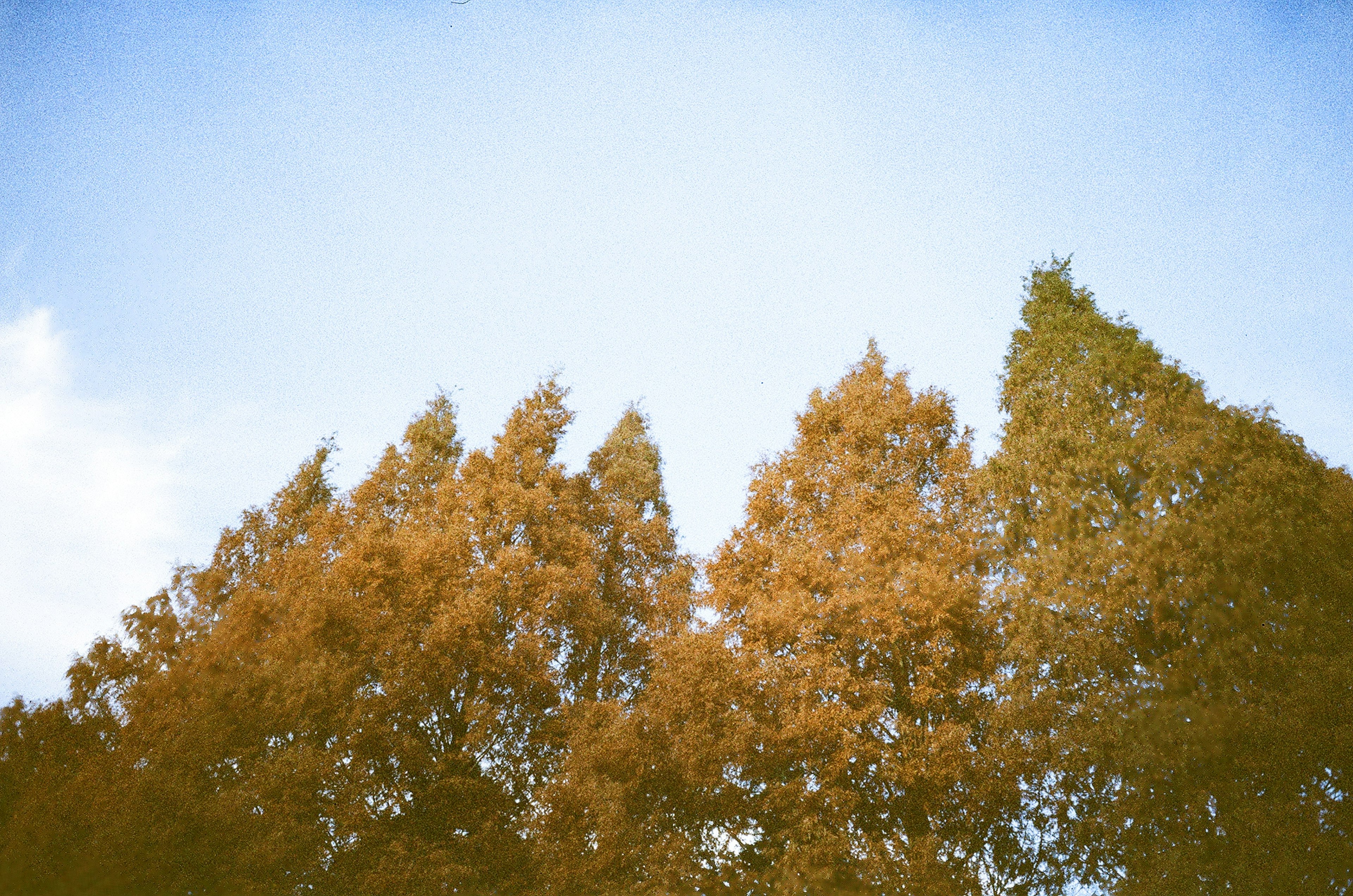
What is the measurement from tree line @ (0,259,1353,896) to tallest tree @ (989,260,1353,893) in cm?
5

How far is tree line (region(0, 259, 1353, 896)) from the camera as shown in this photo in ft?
41.7

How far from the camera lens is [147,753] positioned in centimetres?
1567

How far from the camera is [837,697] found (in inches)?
568

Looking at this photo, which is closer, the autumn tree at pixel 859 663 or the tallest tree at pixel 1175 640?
the tallest tree at pixel 1175 640

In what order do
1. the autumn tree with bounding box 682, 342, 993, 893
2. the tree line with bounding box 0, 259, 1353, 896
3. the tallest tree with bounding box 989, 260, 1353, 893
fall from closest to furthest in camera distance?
the tallest tree with bounding box 989, 260, 1353, 893, the tree line with bounding box 0, 259, 1353, 896, the autumn tree with bounding box 682, 342, 993, 893

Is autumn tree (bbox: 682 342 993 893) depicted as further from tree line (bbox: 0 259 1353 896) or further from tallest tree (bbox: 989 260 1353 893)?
tallest tree (bbox: 989 260 1353 893)

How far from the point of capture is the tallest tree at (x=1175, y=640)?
1182 cm

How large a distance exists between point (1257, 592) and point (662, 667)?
10.7 m

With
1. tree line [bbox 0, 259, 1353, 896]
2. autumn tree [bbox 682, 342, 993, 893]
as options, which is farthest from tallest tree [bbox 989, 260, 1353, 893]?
autumn tree [bbox 682, 342, 993, 893]

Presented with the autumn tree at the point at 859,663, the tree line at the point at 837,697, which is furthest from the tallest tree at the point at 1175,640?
the autumn tree at the point at 859,663

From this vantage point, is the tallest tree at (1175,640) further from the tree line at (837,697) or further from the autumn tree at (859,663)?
the autumn tree at (859,663)

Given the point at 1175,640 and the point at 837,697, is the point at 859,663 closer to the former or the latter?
the point at 837,697

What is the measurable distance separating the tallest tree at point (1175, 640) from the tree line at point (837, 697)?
0.05m

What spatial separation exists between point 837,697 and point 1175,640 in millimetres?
5959
